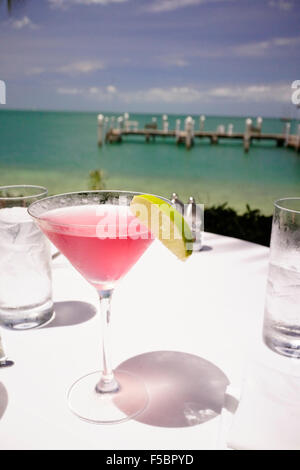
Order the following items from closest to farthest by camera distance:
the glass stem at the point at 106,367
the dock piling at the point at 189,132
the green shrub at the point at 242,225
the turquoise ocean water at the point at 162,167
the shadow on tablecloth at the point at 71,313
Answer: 1. the glass stem at the point at 106,367
2. the shadow on tablecloth at the point at 71,313
3. the green shrub at the point at 242,225
4. the turquoise ocean water at the point at 162,167
5. the dock piling at the point at 189,132

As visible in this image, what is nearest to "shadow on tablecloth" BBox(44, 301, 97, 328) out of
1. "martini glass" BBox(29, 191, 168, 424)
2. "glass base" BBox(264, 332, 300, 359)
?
"martini glass" BBox(29, 191, 168, 424)

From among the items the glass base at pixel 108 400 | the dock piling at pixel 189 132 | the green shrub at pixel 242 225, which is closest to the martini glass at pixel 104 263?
the glass base at pixel 108 400

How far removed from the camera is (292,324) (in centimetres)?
97

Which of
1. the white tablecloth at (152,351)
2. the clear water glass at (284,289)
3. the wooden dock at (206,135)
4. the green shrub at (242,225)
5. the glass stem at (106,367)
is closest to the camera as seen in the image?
the white tablecloth at (152,351)

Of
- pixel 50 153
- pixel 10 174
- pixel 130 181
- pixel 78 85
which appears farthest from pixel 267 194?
pixel 78 85

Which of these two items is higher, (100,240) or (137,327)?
(100,240)

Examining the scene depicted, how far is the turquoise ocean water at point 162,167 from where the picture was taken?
61.1 ft

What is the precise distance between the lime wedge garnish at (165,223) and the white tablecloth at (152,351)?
286mm

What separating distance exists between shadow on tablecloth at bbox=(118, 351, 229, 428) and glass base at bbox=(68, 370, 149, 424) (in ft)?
0.07

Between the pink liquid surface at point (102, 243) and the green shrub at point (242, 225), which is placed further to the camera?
the green shrub at point (242, 225)

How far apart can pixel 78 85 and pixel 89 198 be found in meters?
39.9

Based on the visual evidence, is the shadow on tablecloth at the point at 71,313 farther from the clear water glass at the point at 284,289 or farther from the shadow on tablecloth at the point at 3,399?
the clear water glass at the point at 284,289

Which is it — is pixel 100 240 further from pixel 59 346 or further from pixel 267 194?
pixel 267 194

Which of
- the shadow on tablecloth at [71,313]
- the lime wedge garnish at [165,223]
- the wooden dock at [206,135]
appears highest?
the wooden dock at [206,135]
